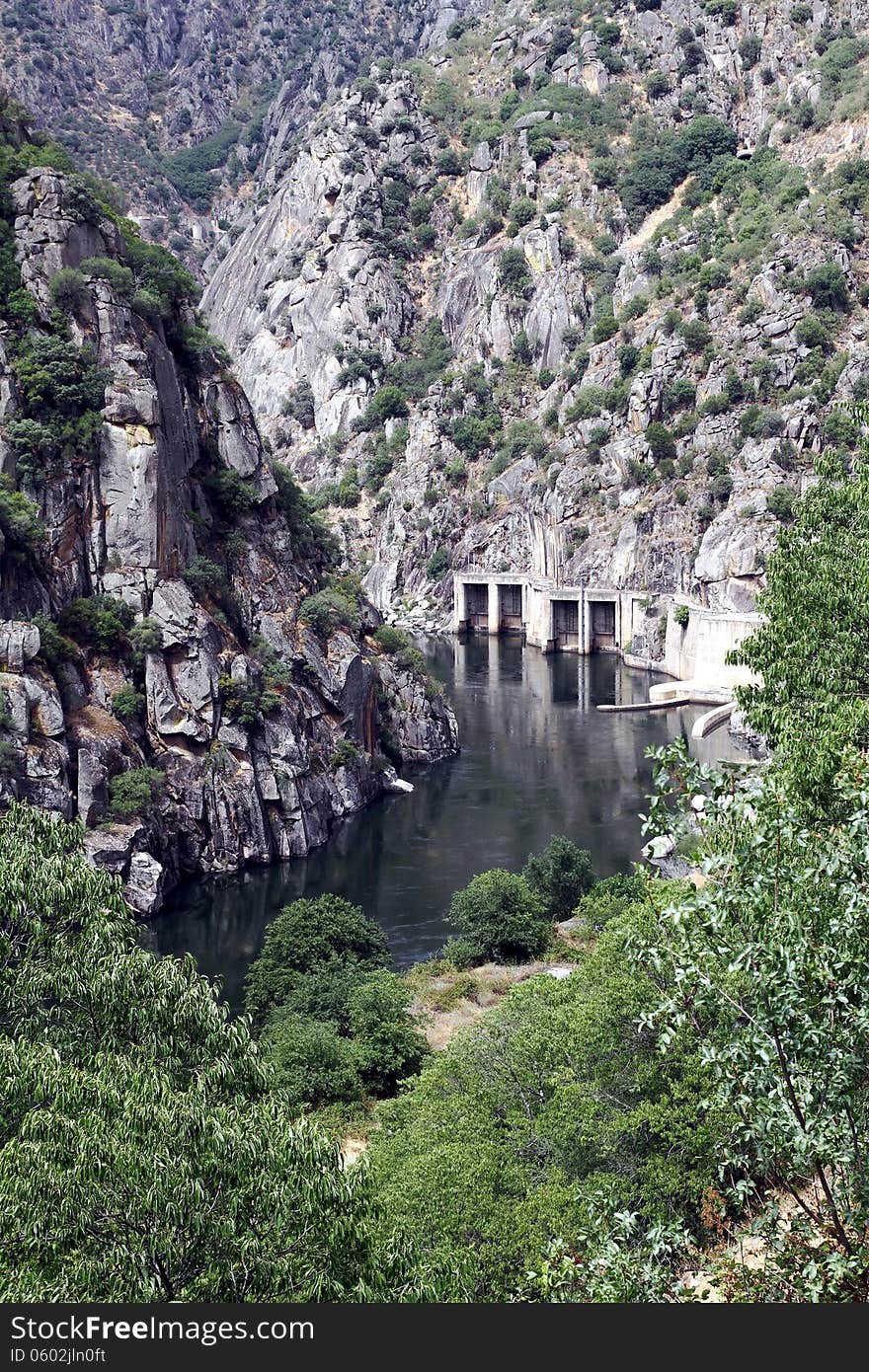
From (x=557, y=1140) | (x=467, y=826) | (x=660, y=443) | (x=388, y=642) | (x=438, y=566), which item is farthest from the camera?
(x=438, y=566)

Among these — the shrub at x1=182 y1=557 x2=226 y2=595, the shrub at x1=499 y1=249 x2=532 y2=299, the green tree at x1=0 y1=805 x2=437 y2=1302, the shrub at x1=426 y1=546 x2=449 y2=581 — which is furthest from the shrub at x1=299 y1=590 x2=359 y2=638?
the shrub at x1=499 y1=249 x2=532 y2=299

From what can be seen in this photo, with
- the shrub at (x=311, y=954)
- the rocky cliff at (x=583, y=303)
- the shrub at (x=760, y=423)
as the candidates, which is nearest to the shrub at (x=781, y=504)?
the rocky cliff at (x=583, y=303)

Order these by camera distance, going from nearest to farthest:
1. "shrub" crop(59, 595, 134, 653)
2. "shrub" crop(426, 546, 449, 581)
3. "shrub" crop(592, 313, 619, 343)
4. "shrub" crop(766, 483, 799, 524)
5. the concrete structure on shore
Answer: "shrub" crop(59, 595, 134, 653) → the concrete structure on shore → "shrub" crop(766, 483, 799, 524) → "shrub" crop(426, 546, 449, 581) → "shrub" crop(592, 313, 619, 343)

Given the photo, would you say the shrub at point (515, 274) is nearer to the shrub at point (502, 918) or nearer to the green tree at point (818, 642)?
the shrub at point (502, 918)

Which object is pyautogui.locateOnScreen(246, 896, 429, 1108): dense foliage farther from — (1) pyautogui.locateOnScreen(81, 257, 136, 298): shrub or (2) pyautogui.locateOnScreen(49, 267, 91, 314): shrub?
(1) pyautogui.locateOnScreen(81, 257, 136, 298): shrub

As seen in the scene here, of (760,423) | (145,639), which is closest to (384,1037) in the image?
(145,639)

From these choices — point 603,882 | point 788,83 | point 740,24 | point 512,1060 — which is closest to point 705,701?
point 603,882

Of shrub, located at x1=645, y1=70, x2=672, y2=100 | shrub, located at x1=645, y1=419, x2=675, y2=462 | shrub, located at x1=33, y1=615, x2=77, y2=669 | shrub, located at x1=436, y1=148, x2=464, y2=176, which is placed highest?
shrub, located at x1=645, y1=70, x2=672, y2=100

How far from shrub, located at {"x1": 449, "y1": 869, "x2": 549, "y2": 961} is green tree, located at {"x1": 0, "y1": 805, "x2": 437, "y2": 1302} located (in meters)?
29.9

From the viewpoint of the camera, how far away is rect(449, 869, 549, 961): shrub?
46.5 meters

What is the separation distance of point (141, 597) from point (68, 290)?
15.6 meters

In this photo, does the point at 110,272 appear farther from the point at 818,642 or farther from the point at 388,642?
the point at 818,642

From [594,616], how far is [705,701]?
28.7 metres

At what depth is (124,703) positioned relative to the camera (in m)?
57.2
